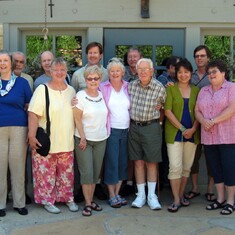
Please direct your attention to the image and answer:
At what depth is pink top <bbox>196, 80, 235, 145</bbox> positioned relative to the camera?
4406 millimetres

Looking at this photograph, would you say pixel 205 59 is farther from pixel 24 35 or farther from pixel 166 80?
pixel 24 35

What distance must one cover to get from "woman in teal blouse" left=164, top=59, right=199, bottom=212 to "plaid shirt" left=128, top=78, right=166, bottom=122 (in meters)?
0.11

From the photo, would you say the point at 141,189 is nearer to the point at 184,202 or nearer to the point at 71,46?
the point at 184,202

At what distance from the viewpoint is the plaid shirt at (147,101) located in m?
4.48

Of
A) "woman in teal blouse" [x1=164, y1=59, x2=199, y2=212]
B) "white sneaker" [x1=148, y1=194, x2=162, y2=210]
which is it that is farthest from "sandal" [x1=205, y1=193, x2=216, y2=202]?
"white sneaker" [x1=148, y1=194, x2=162, y2=210]

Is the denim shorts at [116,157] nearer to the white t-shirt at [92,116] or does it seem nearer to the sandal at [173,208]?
the white t-shirt at [92,116]

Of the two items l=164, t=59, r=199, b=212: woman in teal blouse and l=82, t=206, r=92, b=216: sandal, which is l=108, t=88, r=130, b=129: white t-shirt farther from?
l=82, t=206, r=92, b=216: sandal

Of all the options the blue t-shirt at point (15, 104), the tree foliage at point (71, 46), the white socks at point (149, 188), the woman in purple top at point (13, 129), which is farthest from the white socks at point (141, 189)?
the tree foliage at point (71, 46)

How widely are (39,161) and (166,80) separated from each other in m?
1.70

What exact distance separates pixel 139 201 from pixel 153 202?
0.50ft
